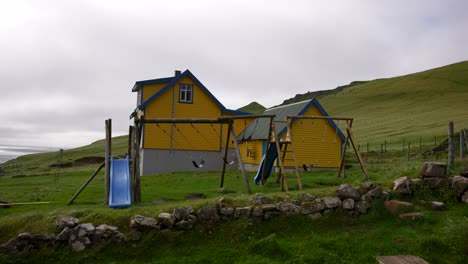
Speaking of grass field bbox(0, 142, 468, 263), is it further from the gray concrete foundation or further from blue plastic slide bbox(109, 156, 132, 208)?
the gray concrete foundation

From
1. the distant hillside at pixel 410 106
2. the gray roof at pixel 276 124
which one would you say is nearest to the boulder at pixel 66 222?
the gray roof at pixel 276 124

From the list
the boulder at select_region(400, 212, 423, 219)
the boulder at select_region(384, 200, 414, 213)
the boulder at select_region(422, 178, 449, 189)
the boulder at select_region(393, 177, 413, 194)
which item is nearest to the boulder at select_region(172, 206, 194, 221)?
the boulder at select_region(384, 200, 414, 213)

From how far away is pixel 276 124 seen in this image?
1115 inches

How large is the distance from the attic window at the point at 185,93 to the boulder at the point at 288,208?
819 inches

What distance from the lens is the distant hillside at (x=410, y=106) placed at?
165 feet

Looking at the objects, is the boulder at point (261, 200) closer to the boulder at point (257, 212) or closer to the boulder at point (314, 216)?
the boulder at point (257, 212)

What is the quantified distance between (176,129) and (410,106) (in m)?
60.9

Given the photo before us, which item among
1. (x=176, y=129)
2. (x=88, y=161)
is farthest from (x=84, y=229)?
(x=88, y=161)

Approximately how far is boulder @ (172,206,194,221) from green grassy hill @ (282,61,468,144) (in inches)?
1420

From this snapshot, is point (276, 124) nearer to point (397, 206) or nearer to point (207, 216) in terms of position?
point (397, 206)

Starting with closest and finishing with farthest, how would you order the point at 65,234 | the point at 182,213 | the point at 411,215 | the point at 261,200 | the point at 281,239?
the point at 65,234
the point at 281,239
the point at 182,213
the point at 411,215
the point at 261,200

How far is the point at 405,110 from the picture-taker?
73688mm

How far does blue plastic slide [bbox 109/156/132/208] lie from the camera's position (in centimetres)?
1211

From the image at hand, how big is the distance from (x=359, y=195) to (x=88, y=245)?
708 cm
